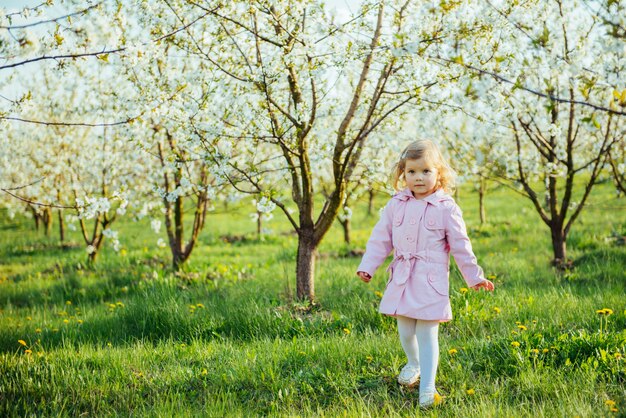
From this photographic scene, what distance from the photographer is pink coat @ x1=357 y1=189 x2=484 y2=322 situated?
316 centimetres

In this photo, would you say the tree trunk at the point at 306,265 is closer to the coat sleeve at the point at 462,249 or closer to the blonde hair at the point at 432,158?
the blonde hair at the point at 432,158

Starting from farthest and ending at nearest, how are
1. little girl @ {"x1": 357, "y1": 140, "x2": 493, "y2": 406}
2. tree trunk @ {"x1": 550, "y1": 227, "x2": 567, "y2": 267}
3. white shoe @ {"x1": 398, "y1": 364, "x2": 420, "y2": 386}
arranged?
tree trunk @ {"x1": 550, "y1": 227, "x2": 567, "y2": 267}, white shoe @ {"x1": 398, "y1": 364, "x2": 420, "y2": 386}, little girl @ {"x1": 357, "y1": 140, "x2": 493, "y2": 406}

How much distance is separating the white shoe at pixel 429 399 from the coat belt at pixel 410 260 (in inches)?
25.3

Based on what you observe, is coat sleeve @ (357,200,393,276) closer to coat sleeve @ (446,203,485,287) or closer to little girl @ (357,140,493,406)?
little girl @ (357,140,493,406)

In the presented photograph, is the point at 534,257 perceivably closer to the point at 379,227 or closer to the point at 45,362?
the point at 379,227

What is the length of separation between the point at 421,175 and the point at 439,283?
0.65 m

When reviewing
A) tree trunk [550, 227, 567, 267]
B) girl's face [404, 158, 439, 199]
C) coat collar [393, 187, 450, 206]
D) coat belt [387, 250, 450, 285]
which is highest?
girl's face [404, 158, 439, 199]

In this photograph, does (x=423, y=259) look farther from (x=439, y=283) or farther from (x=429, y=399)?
(x=429, y=399)

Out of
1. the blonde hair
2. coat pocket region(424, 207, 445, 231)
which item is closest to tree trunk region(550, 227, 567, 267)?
the blonde hair

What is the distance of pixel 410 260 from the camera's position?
10.8 ft

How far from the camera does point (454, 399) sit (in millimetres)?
3135

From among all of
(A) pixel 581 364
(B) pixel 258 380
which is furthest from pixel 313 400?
(A) pixel 581 364

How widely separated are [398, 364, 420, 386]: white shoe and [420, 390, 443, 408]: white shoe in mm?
214

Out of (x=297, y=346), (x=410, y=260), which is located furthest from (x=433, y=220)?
(x=297, y=346)
